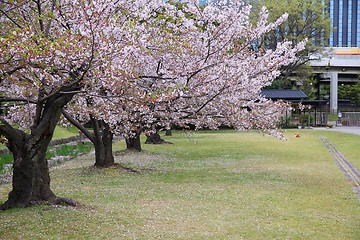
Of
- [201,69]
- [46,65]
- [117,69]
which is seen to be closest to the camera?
[46,65]

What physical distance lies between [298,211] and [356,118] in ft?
150

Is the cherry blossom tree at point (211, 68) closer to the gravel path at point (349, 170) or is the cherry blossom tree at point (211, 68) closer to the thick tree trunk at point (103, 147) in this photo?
the thick tree trunk at point (103, 147)

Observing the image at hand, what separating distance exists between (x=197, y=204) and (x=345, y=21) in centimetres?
9234

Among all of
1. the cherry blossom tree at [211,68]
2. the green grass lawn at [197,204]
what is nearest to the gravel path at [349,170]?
the green grass lawn at [197,204]

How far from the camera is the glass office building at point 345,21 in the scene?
92.5 metres

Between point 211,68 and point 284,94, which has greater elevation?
point 284,94

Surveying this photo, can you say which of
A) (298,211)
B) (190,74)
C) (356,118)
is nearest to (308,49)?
(356,118)

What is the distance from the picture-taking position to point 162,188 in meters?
11.3

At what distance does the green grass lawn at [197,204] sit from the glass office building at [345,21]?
82850 millimetres

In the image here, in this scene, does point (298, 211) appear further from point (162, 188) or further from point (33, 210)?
point (33, 210)

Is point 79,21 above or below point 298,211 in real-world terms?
above

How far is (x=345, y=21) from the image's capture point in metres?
93.6

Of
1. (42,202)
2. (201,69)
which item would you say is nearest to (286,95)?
(201,69)

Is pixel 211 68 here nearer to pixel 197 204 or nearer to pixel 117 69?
pixel 197 204
